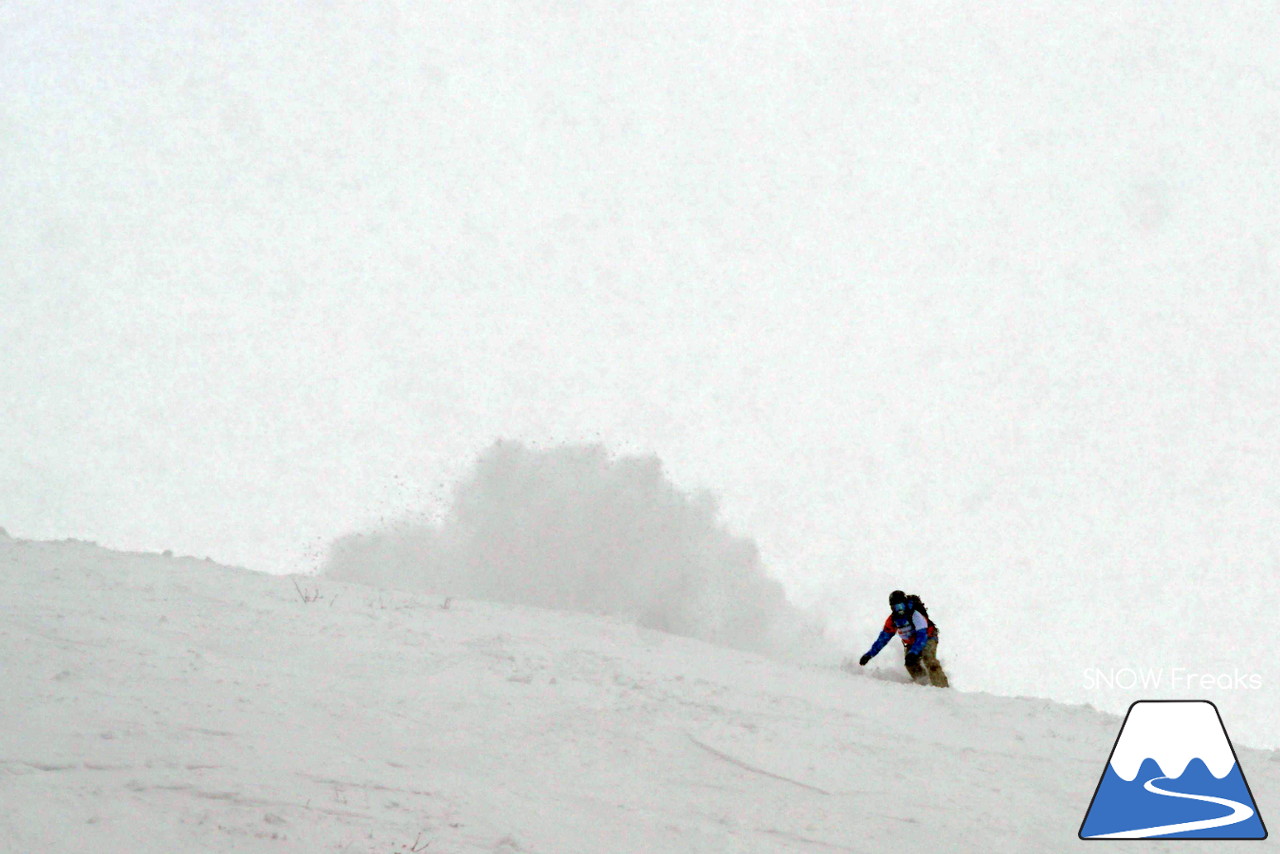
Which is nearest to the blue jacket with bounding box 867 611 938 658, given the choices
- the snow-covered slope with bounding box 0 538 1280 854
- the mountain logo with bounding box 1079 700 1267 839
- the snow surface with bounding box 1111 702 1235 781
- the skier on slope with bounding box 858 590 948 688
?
the skier on slope with bounding box 858 590 948 688

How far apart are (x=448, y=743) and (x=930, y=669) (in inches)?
349

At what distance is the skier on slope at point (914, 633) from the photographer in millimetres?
13828

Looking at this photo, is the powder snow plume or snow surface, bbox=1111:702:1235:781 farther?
the powder snow plume

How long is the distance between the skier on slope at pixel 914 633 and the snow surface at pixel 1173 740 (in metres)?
6.17

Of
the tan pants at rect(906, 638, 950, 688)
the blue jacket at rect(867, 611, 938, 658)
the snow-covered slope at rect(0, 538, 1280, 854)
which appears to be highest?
the blue jacket at rect(867, 611, 938, 658)

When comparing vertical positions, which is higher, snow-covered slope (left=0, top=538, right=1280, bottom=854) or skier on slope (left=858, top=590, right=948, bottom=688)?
skier on slope (left=858, top=590, right=948, bottom=688)

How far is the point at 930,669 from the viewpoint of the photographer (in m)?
13.9

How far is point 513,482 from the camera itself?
2916 cm

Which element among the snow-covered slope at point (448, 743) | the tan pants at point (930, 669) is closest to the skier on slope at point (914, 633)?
the tan pants at point (930, 669)

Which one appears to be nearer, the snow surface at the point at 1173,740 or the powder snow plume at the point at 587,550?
the snow surface at the point at 1173,740

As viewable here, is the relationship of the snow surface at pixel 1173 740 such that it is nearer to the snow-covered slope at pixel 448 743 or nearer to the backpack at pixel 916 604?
the snow-covered slope at pixel 448 743

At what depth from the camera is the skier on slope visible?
544 inches

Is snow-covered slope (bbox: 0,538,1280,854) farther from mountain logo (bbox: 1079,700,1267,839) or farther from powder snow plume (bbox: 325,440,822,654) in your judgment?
powder snow plume (bbox: 325,440,822,654)

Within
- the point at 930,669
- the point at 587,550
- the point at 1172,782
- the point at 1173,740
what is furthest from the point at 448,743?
the point at 587,550
